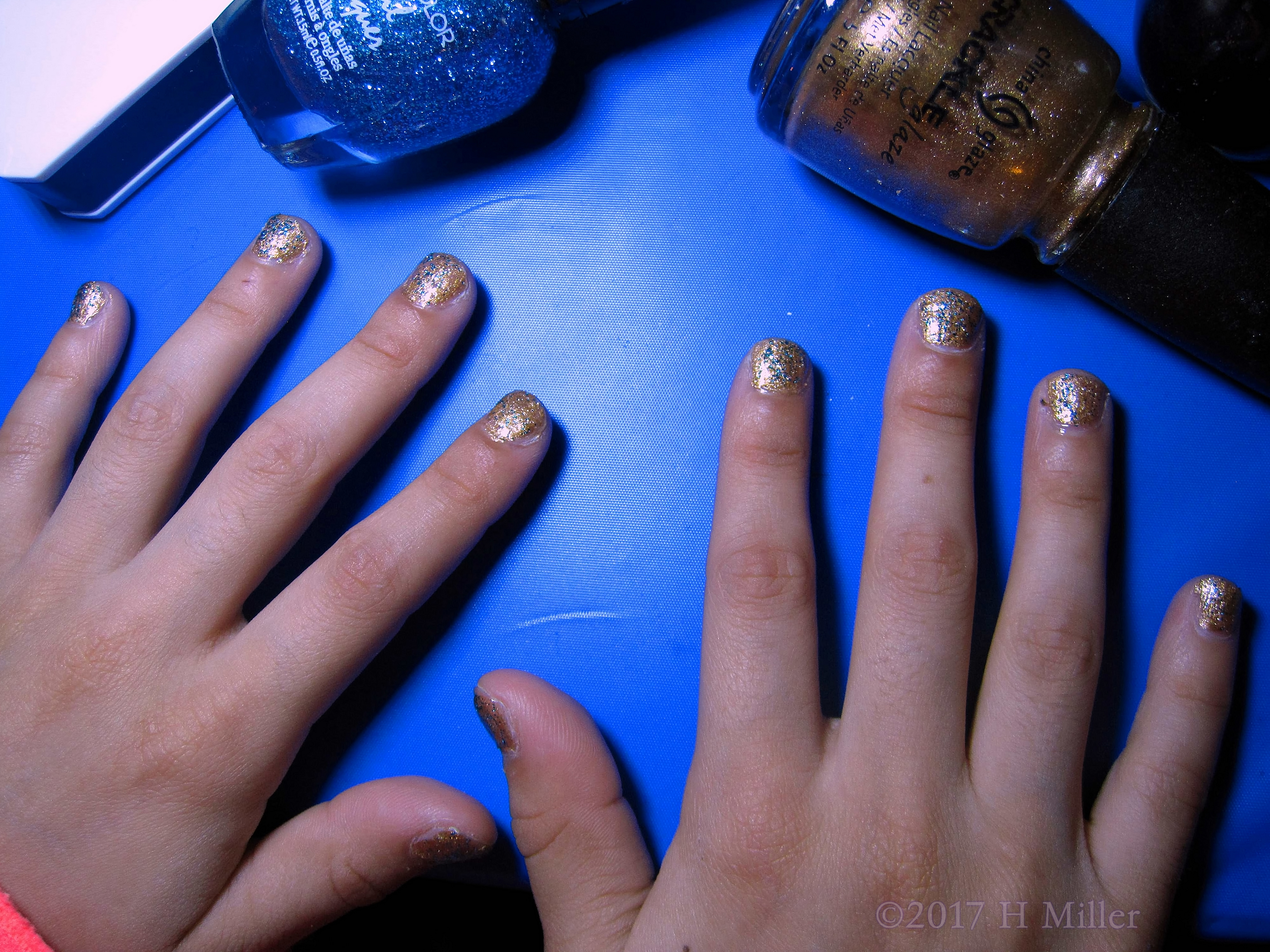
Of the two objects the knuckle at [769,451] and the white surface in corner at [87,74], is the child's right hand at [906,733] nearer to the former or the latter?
the knuckle at [769,451]

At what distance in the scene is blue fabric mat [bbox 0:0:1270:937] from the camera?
1.91 ft

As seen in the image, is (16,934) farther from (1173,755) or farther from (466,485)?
(1173,755)

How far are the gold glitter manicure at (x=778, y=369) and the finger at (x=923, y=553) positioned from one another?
7 cm

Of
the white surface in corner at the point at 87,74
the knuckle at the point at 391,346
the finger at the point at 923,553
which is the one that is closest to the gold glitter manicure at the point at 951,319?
the finger at the point at 923,553

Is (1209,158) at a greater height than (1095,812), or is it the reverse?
(1209,158)

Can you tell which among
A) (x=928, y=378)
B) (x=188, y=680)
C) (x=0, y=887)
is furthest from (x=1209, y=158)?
(x=0, y=887)

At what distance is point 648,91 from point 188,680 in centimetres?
56

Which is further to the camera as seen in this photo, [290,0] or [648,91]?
[648,91]

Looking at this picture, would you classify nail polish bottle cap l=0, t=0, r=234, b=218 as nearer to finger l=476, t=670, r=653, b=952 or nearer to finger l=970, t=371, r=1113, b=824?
finger l=476, t=670, r=653, b=952

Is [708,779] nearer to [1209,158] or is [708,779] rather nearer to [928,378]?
[928,378]

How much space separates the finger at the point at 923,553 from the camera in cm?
52

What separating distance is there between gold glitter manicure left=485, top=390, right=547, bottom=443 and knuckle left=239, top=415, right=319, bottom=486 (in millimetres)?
132

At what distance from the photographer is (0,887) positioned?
52 cm

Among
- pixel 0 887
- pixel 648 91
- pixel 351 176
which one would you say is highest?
pixel 648 91
